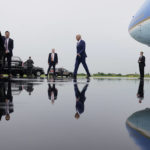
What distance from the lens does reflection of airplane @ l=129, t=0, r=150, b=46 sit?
1402 centimetres

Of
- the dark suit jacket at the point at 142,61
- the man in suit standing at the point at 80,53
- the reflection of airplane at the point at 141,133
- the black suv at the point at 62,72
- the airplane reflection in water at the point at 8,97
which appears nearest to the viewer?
the reflection of airplane at the point at 141,133

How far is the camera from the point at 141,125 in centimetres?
197

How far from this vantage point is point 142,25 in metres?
14.4

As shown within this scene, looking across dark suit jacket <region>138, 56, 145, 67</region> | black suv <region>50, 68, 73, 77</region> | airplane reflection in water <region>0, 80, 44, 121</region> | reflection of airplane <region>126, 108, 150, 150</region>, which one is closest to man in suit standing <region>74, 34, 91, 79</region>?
dark suit jacket <region>138, 56, 145, 67</region>

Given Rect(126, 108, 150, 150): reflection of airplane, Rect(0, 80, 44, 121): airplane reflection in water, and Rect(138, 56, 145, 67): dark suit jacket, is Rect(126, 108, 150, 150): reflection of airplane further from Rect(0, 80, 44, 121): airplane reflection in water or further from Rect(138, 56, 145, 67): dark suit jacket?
Rect(138, 56, 145, 67): dark suit jacket

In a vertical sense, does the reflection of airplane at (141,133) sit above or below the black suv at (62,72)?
below

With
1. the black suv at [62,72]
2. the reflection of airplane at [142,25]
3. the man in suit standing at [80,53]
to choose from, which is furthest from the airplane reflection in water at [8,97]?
the black suv at [62,72]

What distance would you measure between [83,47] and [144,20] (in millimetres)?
3590

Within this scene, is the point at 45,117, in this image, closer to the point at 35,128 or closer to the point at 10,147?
the point at 35,128

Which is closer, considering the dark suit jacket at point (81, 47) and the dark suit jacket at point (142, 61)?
the dark suit jacket at point (81, 47)

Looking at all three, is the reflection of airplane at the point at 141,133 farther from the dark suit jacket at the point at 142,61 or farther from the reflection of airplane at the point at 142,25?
the dark suit jacket at the point at 142,61

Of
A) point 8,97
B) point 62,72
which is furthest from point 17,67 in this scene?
A: point 8,97

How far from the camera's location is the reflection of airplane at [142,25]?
1402cm

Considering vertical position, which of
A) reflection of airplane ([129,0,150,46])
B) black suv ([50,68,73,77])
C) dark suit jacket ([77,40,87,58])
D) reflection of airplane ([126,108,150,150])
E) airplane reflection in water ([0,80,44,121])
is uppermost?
reflection of airplane ([129,0,150,46])
